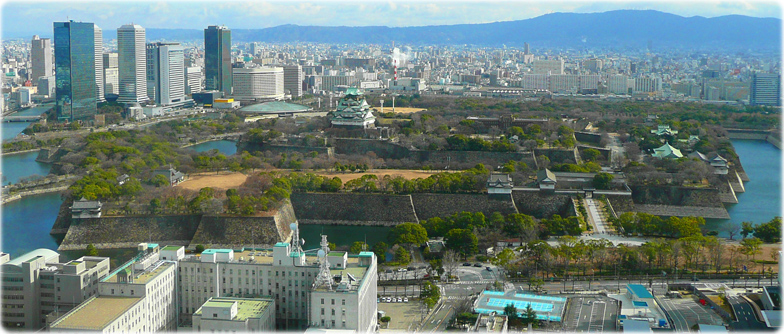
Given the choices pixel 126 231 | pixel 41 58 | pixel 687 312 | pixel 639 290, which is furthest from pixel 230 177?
pixel 41 58

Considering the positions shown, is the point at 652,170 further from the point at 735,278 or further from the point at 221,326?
the point at 221,326

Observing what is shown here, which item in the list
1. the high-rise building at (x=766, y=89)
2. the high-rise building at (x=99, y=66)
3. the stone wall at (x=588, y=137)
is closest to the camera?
the stone wall at (x=588, y=137)

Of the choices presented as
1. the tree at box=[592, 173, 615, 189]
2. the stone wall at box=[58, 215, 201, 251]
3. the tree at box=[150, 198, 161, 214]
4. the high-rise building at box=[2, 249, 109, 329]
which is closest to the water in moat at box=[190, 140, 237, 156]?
the tree at box=[150, 198, 161, 214]

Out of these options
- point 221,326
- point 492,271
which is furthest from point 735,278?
point 221,326

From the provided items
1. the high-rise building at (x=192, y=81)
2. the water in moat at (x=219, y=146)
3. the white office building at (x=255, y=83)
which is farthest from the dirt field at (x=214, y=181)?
the high-rise building at (x=192, y=81)

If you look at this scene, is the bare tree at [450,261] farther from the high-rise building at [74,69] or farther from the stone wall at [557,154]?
the high-rise building at [74,69]

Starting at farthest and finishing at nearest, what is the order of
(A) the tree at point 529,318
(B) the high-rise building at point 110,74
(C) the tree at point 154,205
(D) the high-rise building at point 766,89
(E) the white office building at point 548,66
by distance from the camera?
(E) the white office building at point 548,66 < (B) the high-rise building at point 110,74 < (D) the high-rise building at point 766,89 < (C) the tree at point 154,205 < (A) the tree at point 529,318

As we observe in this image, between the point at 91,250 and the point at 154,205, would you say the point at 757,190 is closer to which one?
the point at 154,205
